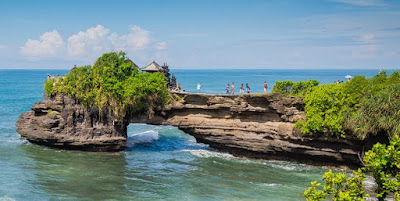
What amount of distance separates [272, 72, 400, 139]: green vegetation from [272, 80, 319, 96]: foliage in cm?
10

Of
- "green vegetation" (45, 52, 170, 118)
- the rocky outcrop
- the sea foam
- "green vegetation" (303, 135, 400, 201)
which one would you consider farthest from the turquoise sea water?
"green vegetation" (303, 135, 400, 201)

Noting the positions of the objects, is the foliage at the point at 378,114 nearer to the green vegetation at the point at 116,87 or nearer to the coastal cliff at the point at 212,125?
the coastal cliff at the point at 212,125

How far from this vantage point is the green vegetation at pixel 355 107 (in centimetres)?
2417

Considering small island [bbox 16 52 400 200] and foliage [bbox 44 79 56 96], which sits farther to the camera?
foliage [bbox 44 79 56 96]

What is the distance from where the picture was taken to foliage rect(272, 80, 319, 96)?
28094mm

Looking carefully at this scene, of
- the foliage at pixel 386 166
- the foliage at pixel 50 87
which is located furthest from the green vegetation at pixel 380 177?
the foliage at pixel 50 87

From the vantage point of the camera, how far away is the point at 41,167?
2692cm

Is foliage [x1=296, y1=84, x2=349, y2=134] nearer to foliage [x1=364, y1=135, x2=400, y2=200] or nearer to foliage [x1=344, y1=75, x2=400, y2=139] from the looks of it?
foliage [x1=344, y1=75, x2=400, y2=139]

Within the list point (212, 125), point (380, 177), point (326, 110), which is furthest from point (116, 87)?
point (380, 177)

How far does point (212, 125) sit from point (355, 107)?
10113 millimetres

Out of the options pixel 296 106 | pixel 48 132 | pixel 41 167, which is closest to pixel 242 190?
pixel 296 106

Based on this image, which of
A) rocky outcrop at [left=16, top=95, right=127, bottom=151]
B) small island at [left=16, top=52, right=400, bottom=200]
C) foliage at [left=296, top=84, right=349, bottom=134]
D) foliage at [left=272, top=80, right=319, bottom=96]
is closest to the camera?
foliage at [left=296, top=84, right=349, bottom=134]

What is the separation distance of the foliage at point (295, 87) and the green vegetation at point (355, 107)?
0.32 ft

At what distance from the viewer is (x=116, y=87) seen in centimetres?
3036
